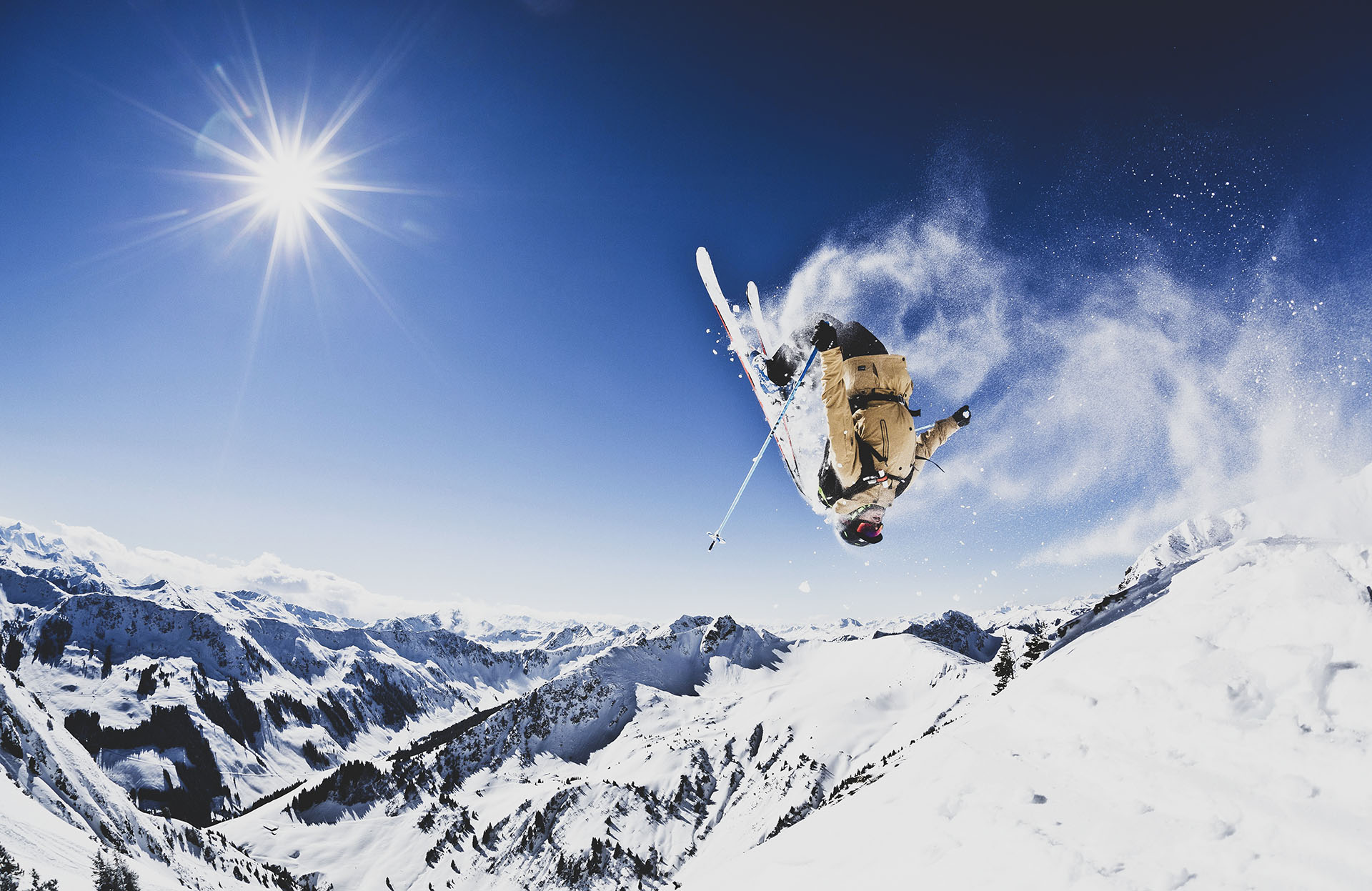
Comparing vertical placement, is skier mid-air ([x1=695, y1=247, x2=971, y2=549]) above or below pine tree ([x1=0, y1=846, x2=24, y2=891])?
above

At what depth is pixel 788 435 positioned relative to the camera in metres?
13.7

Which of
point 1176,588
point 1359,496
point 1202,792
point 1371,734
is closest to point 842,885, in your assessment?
point 1202,792

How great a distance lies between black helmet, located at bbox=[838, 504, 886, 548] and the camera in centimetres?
1157

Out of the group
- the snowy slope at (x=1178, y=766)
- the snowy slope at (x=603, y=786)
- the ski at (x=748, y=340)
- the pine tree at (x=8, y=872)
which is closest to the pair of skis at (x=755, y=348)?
the ski at (x=748, y=340)

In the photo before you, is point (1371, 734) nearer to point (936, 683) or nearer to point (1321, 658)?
point (1321, 658)

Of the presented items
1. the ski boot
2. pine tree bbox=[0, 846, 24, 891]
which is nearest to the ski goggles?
the ski boot

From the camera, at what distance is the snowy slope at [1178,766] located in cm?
434

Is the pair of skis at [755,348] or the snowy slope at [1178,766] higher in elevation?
the pair of skis at [755,348]

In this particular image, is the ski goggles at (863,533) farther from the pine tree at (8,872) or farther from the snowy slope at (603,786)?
the snowy slope at (603,786)

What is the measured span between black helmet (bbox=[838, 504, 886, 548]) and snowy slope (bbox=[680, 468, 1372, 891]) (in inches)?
166

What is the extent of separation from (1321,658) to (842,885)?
5.26m

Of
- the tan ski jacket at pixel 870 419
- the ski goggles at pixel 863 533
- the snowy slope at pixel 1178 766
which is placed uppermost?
the tan ski jacket at pixel 870 419

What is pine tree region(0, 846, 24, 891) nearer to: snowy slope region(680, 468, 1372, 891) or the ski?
snowy slope region(680, 468, 1372, 891)

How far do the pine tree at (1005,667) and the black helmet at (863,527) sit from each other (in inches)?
235
